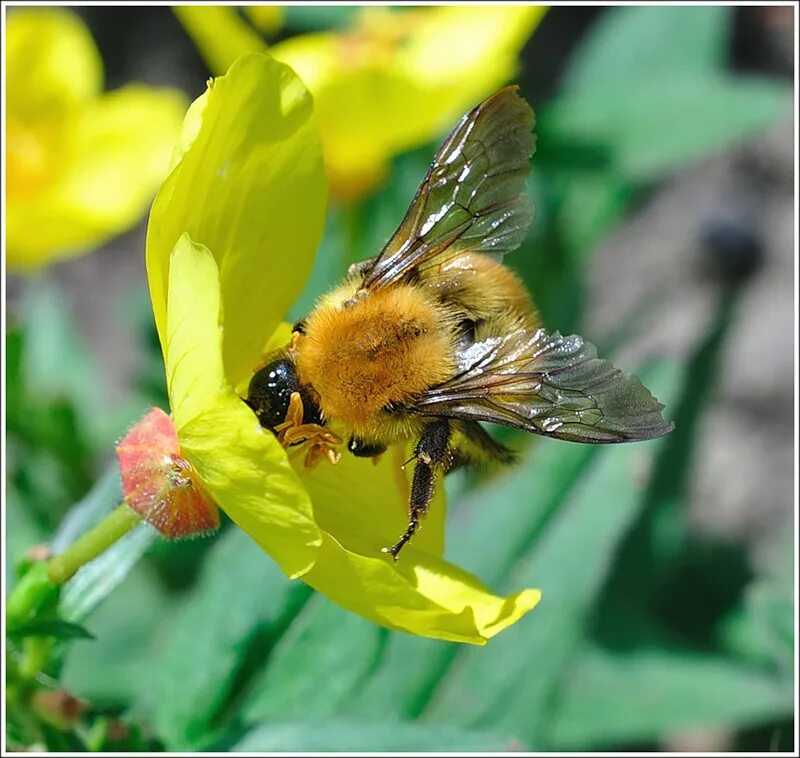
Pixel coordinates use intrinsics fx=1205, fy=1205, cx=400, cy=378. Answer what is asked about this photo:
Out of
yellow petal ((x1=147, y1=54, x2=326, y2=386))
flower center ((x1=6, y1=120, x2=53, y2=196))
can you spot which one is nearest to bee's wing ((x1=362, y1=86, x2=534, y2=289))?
yellow petal ((x1=147, y1=54, x2=326, y2=386))

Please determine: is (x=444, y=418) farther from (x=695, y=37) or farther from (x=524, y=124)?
(x=695, y=37)

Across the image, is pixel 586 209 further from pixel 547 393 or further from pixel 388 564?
pixel 388 564

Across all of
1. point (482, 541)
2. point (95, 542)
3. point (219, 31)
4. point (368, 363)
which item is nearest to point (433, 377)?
point (368, 363)

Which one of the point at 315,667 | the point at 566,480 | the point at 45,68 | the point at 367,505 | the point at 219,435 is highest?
the point at 45,68

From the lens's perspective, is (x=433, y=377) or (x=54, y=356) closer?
(x=433, y=377)

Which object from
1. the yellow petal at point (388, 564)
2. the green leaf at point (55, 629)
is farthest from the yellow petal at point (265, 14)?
the green leaf at point (55, 629)

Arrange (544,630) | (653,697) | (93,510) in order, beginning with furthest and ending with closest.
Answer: (653,697) < (544,630) < (93,510)
